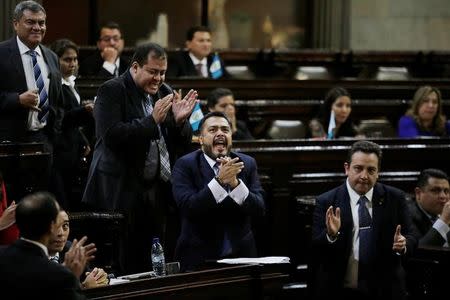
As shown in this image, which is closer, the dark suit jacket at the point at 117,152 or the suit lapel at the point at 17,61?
the dark suit jacket at the point at 117,152

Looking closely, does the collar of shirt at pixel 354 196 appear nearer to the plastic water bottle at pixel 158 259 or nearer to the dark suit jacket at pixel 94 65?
the plastic water bottle at pixel 158 259

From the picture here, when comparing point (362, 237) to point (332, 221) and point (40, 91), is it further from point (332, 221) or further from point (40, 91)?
point (40, 91)

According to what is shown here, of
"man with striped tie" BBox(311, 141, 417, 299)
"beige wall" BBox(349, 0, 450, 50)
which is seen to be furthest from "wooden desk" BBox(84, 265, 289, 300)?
"beige wall" BBox(349, 0, 450, 50)

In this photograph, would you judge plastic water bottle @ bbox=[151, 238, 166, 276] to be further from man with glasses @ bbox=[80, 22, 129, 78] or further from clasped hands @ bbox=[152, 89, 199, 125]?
man with glasses @ bbox=[80, 22, 129, 78]

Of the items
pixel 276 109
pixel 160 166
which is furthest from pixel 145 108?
pixel 276 109

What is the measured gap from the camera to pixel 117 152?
5.88 m

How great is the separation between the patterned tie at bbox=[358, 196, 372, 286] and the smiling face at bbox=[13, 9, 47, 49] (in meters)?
2.06

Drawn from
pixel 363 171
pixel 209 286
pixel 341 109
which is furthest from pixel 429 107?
pixel 209 286

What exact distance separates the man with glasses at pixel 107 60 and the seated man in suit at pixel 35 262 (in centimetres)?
422

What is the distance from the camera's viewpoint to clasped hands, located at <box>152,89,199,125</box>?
18.8 feet

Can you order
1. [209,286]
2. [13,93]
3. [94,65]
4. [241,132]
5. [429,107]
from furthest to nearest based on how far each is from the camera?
[429,107]
[94,65]
[241,132]
[13,93]
[209,286]

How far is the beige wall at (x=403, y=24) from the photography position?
1262 centimetres

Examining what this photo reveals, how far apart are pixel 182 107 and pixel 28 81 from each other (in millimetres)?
1149

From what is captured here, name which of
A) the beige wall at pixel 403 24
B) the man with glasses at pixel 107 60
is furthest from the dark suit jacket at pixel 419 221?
the beige wall at pixel 403 24
